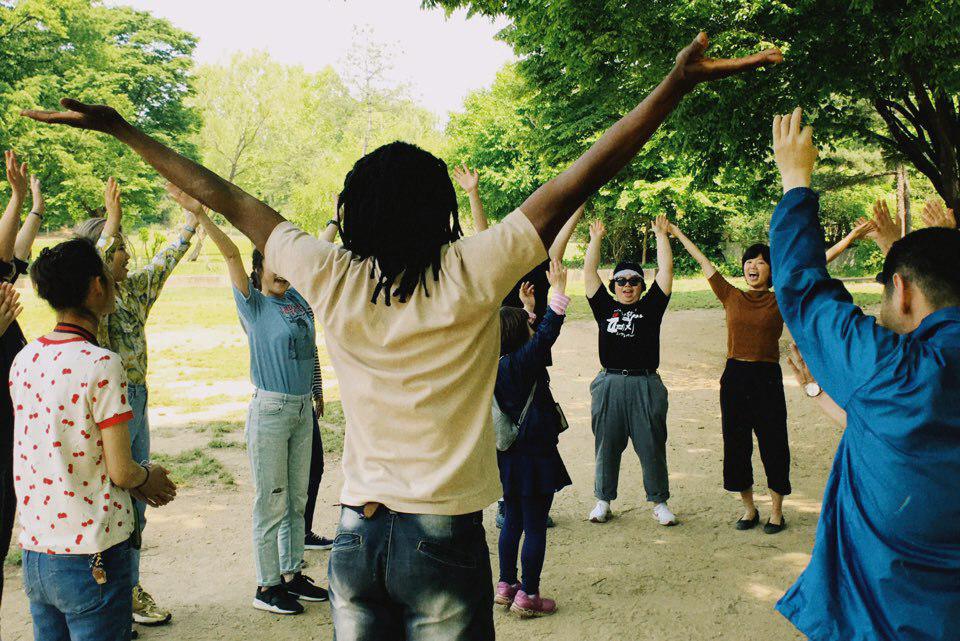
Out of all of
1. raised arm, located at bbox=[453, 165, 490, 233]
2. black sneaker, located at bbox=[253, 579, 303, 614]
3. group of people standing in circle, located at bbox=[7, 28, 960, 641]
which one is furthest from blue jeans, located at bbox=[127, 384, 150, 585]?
raised arm, located at bbox=[453, 165, 490, 233]

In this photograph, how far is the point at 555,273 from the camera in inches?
169

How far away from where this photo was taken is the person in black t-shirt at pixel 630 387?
6.36 m

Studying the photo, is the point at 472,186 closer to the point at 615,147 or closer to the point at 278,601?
the point at 615,147

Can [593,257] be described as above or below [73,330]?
above

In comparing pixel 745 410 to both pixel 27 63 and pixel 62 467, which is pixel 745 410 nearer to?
pixel 62 467

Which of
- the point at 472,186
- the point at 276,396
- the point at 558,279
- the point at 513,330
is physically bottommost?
the point at 276,396

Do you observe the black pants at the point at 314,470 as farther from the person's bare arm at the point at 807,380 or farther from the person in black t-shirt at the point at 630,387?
the person's bare arm at the point at 807,380

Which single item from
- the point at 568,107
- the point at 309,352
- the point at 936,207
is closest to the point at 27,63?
the point at 568,107

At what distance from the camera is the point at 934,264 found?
2.20m

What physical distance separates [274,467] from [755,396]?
380cm

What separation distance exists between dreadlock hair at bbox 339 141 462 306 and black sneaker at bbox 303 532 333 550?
4325 mm

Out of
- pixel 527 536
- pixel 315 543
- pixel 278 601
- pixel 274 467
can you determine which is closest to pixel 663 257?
pixel 527 536

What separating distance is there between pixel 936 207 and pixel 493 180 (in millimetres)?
34835

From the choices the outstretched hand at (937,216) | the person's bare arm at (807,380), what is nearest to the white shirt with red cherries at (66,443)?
the person's bare arm at (807,380)
